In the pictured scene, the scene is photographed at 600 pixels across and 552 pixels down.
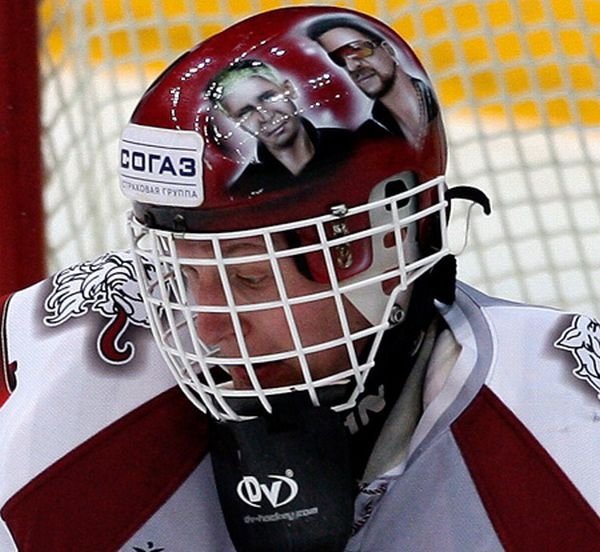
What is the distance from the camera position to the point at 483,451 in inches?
Answer: 51.8

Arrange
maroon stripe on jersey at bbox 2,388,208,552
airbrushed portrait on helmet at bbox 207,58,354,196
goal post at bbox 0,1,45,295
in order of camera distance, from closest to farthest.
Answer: airbrushed portrait on helmet at bbox 207,58,354,196 → maroon stripe on jersey at bbox 2,388,208,552 → goal post at bbox 0,1,45,295

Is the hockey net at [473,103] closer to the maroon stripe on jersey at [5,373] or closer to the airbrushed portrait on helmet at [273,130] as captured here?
the maroon stripe on jersey at [5,373]

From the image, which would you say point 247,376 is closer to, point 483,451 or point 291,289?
point 291,289

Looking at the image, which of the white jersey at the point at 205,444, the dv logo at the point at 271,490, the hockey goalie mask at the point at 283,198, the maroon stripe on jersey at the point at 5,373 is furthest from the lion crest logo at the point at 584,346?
the maroon stripe on jersey at the point at 5,373

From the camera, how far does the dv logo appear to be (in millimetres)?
1336

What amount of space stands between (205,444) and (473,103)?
639mm

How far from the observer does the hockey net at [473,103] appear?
1845mm

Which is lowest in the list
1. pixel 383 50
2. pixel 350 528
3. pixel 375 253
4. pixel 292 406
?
pixel 350 528

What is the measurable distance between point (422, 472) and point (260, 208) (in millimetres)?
253

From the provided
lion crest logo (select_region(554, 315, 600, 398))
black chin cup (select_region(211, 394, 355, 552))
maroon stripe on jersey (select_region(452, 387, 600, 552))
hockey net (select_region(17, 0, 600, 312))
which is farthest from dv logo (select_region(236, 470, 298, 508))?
hockey net (select_region(17, 0, 600, 312))

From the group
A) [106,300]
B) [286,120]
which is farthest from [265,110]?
[106,300]

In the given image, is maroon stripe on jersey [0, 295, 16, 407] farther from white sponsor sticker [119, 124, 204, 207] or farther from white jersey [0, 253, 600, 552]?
white sponsor sticker [119, 124, 204, 207]

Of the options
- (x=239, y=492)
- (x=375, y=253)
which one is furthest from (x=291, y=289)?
(x=239, y=492)

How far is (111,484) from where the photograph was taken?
54.7 inches
